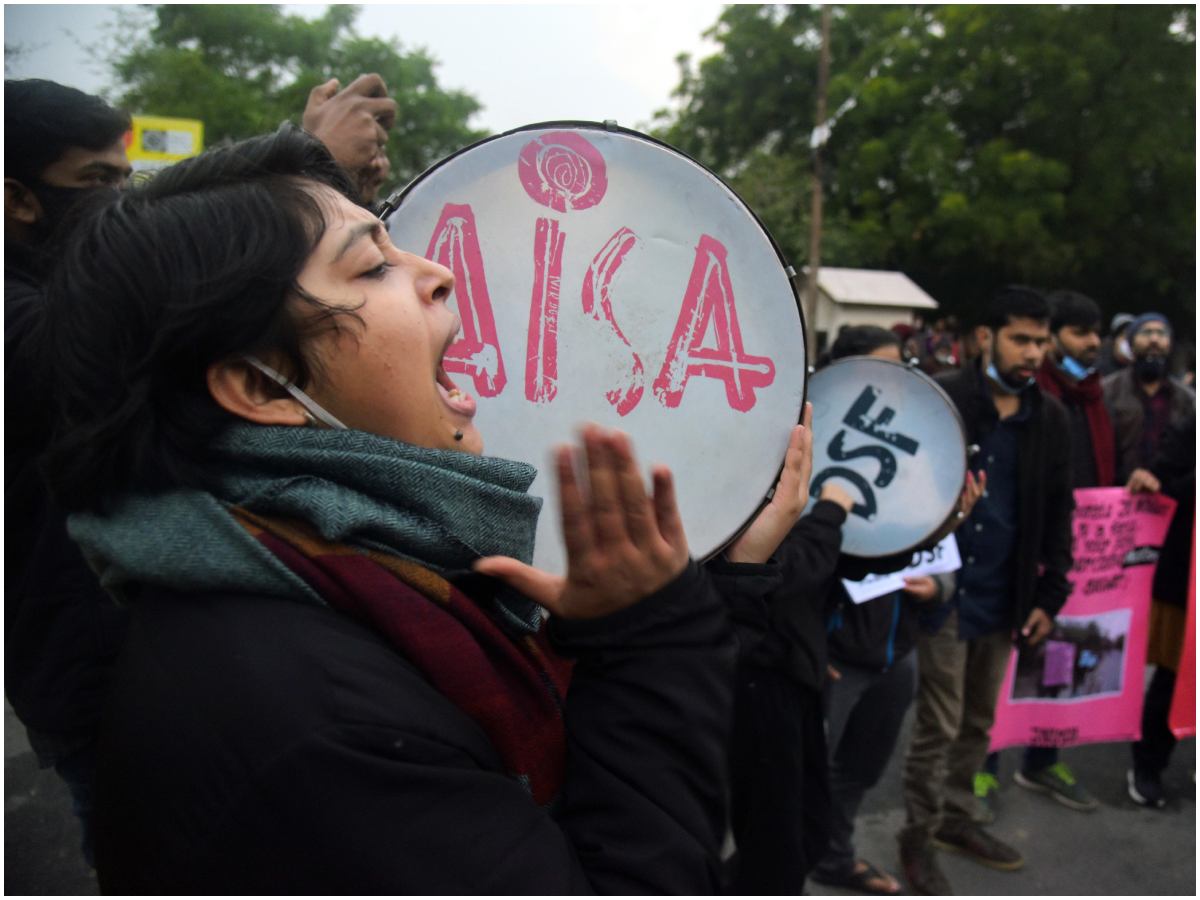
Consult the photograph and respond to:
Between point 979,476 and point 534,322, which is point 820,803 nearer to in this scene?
point 979,476

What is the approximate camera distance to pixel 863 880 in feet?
10.4

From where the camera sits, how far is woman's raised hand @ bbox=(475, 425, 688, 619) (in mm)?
771

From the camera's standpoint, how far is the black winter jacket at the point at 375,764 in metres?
0.78

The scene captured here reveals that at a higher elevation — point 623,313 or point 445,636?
point 623,313

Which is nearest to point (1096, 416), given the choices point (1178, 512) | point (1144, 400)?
point (1178, 512)

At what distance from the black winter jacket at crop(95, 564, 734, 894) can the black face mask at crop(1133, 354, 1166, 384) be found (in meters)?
4.91

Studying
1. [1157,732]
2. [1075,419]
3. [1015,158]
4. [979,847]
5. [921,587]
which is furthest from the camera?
[1015,158]

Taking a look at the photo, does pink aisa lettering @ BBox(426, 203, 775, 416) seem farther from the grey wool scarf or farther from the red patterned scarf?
the red patterned scarf

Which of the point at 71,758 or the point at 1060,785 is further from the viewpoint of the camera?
the point at 1060,785

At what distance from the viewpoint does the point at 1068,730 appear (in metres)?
3.86

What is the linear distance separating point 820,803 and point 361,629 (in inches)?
83.7

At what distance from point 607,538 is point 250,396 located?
43 centimetres

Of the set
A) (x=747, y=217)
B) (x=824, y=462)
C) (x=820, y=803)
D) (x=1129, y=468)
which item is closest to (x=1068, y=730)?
(x=1129, y=468)

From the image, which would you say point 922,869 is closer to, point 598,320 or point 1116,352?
point 598,320
